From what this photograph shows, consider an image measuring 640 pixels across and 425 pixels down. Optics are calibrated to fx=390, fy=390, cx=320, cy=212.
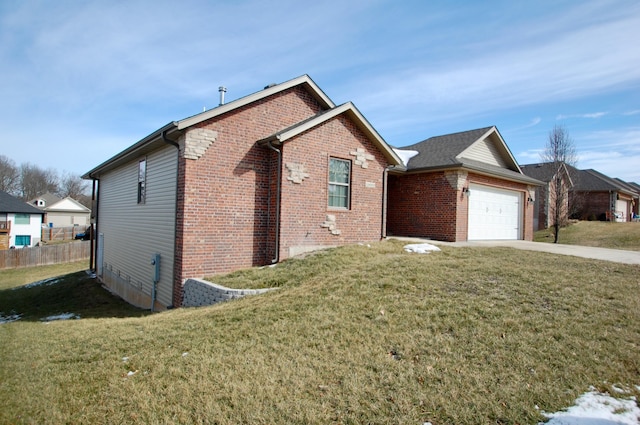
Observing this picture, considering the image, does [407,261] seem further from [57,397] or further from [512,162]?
[512,162]

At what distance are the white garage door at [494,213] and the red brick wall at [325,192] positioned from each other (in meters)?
5.40

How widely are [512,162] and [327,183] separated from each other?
38.8 feet

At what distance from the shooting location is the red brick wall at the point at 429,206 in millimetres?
14977

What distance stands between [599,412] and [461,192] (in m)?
12.0

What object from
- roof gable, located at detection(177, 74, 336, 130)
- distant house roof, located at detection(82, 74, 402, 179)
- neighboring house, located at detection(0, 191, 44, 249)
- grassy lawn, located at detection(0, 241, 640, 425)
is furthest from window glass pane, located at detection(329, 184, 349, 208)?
neighboring house, located at detection(0, 191, 44, 249)

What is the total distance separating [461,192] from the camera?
49.3ft

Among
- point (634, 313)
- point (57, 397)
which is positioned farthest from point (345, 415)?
point (634, 313)

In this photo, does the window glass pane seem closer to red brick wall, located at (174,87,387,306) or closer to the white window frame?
the white window frame

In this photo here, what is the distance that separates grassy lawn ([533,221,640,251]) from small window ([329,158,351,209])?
16278 mm

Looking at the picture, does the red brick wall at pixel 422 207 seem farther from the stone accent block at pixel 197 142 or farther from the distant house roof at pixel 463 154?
the stone accent block at pixel 197 142

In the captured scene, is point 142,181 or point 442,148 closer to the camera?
point 142,181

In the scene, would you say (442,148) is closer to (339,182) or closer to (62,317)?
(339,182)

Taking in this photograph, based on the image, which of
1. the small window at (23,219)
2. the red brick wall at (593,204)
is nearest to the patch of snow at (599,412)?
the red brick wall at (593,204)

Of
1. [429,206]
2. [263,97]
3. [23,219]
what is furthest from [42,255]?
[429,206]
